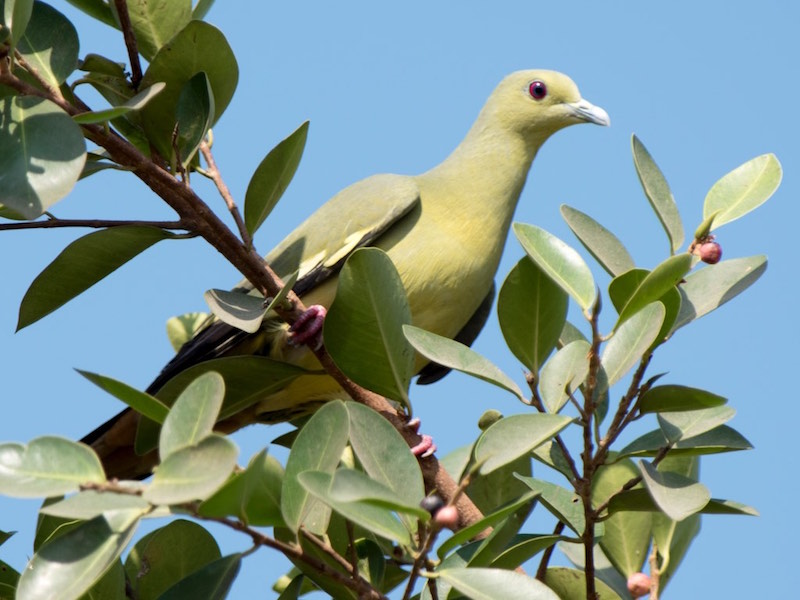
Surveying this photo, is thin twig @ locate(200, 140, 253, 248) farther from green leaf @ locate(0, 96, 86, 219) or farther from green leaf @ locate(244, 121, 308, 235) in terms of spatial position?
→ green leaf @ locate(0, 96, 86, 219)

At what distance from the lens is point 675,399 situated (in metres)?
2.16

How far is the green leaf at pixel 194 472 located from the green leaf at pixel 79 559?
8 centimetres

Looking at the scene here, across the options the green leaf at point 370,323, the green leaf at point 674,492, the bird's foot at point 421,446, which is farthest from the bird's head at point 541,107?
the green leaf at point 674,492

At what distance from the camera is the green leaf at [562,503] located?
7.66ft

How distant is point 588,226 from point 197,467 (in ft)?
3.53

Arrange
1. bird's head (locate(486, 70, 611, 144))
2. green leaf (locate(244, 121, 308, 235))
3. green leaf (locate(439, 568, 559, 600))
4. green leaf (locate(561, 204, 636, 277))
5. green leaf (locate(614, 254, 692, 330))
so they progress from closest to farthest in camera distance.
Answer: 1. green leaf (locate(439, 568, 559, 600))
2. green leaf (locate(614, 254, 692, 330))
3. green leaf (locate(561, 204, 636, 277))
4. green leaf (locate(244, 121, 308, 235))
5. bird's head (locate(486, 70, 611, 144))

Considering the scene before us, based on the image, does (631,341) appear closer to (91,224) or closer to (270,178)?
(270,178)

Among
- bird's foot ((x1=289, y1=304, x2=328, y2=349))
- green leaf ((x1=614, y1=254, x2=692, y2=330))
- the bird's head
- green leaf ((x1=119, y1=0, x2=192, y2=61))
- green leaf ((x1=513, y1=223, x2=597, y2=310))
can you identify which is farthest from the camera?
the bird's head

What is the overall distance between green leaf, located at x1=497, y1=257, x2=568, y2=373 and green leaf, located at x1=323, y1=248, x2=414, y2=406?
0.21 m

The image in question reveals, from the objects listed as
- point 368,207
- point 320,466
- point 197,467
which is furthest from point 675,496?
point 368,207

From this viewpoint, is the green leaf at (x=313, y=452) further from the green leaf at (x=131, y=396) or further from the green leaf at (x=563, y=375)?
the green leaf at (x=563, y=375)

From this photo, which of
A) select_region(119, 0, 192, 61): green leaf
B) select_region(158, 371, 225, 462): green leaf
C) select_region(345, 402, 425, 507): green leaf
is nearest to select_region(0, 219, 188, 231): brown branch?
select_region(119, 0, 192, 61): green leaf

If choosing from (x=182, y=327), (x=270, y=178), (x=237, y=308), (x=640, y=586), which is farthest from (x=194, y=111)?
(x=182, y=327)

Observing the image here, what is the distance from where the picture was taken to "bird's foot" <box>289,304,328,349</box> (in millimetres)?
2783
